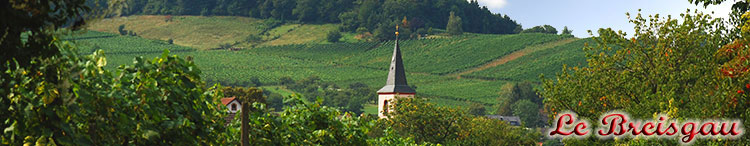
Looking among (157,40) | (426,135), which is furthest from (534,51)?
(426,135)

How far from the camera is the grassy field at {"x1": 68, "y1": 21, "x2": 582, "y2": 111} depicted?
140 metres

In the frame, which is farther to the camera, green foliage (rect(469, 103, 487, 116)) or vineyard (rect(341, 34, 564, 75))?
vineyard (rect(341, 34, 564, 75))

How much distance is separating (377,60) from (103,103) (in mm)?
150686

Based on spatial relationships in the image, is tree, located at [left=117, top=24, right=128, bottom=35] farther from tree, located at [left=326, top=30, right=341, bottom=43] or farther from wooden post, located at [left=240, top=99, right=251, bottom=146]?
wooden post, located at [left=240, top=99, right=251, bottom=146]

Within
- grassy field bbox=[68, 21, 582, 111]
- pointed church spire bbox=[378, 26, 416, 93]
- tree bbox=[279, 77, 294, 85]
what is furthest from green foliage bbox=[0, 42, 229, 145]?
tree bbox=[279, 77, 294, 85]

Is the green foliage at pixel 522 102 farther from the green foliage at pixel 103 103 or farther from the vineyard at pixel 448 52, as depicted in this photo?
the green foliage at pixel 103 103

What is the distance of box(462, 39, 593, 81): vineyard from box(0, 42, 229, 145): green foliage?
13388 cm

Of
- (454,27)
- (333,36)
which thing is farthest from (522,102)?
(454,27)

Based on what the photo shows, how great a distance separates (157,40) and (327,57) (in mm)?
32583

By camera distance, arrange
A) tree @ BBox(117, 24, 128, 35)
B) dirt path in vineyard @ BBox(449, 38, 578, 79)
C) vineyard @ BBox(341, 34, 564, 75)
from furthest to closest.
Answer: tree @ BBox(117, 24, 128, 35), vineyard @ BBox(341, 34, 564, 75), dirt path in vineyard @ BBox(449, 38, 578, 79)

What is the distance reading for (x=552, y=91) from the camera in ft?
102

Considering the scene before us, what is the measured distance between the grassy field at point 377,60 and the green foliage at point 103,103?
115m

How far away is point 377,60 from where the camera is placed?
159m

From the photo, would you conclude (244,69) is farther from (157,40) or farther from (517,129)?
(517,129)
